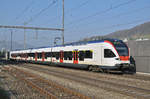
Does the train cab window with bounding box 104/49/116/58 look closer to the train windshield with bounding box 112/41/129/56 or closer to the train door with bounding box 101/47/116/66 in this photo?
the train door with bounding box 101/47/116/66

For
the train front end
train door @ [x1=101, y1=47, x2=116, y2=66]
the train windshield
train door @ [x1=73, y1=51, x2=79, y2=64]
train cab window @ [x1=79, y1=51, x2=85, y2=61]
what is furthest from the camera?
train door @ [x1=73, y1=51, x2=79, y2=64]

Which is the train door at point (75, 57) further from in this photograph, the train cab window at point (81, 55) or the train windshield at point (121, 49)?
the train windshield at point (121, 49)

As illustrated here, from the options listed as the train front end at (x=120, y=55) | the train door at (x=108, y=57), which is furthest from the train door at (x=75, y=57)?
the train front end at (x=120, y=55)

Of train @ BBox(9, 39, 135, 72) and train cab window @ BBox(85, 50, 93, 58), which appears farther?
train cab window @ BBox(85, 50, 93, 58)

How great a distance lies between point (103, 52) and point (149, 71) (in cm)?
519

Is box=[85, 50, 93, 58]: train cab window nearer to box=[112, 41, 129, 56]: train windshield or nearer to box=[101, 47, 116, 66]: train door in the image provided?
box=[101, 47, 116, 66]: train door

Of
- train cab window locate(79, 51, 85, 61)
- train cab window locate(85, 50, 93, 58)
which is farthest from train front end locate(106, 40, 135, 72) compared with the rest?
train cab window locate(79, 51, 85, 61)

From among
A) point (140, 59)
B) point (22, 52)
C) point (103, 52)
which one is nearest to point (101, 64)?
point (103, 52)

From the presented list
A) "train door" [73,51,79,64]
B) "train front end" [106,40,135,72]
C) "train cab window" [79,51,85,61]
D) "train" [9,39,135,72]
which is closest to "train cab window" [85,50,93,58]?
"train" [9,39,135,72]

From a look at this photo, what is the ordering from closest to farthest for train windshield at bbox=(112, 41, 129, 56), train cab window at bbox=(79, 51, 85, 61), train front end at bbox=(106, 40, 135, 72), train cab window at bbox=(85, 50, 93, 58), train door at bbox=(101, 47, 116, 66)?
train front end at bbox=(106, 40, 135, 72)
train door at bbox=(101, 47, 116, 66)
train windshield at bbox=(112, 41, 129, 56)
train cab window at bbox=(85, 50, 93, 58)
train cab window at bbox=(79, 51, 85, 61)

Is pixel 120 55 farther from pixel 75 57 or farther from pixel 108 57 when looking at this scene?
pixel 75 57

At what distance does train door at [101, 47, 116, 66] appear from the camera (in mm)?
18109

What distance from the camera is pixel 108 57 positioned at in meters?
18.5

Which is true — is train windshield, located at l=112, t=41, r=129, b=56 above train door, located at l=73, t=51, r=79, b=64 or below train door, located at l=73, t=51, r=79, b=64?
above
